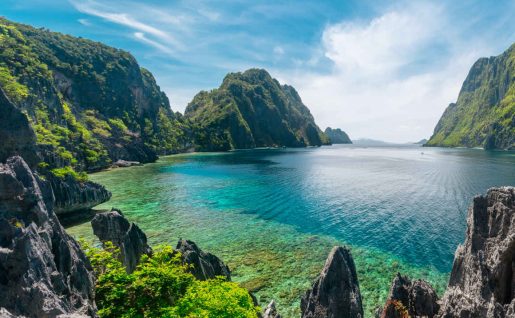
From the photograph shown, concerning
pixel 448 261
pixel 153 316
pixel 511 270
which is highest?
pixel 511 270

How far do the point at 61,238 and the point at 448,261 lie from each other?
148ft

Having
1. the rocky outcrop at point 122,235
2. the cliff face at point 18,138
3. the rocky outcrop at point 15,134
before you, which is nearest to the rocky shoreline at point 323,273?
the rocky outcrop at point 122,235

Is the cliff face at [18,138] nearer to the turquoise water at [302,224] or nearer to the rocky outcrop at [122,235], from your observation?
the rocky outcrop at [122,235]

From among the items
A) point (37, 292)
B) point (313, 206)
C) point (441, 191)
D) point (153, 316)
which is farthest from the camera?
point (441, 191)

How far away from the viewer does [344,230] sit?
52.1m

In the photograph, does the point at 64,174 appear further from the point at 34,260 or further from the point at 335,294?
the point at 335,294

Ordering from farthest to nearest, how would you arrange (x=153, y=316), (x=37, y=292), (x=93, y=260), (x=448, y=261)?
(x=448, y=261), (x=93, y=260), (x=153, y=316), (x=37, y=292)

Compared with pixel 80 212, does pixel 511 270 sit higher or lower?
higher

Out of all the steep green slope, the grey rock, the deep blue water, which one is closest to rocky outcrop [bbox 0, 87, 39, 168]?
the steep green slope

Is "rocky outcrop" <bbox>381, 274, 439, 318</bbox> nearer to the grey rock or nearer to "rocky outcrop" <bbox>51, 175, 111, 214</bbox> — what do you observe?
"rocky outcrop" <bbox>51, 175, 111, 214</bbox>

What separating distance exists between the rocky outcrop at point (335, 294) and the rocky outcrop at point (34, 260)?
46.5 ft

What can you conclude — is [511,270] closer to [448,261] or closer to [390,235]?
[448,261]

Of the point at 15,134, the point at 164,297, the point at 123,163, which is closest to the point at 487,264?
the point at 164,297

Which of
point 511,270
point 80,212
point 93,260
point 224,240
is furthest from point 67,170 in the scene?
point 511,270
